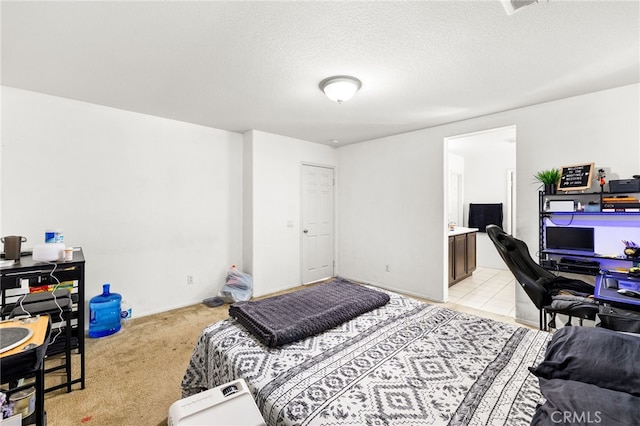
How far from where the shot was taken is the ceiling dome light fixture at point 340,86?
2.47 metres

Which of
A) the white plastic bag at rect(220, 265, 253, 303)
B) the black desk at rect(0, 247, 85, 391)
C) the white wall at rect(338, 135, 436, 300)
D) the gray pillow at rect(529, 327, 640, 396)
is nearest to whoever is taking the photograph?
the gray pillow at rect(529, 327, 640, 396)

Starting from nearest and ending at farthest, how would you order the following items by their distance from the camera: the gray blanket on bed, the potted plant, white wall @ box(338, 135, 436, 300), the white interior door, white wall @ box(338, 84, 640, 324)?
1. the gray blanket on bed
2. white wall @ box(338, 84, 640, 324)
3. the potted plant
4. white wall @ box(338, 135, 436, 300)
5. the white interior door

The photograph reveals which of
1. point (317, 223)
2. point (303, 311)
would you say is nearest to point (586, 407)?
point (303, 311)

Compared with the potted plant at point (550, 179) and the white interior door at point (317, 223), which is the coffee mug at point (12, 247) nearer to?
the white interior door at point (317, 223)

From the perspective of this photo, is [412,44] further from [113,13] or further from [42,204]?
[42,204]

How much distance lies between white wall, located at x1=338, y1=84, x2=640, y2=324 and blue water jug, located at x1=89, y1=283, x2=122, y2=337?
3.49m

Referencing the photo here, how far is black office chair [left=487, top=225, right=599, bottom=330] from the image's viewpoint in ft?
7.99

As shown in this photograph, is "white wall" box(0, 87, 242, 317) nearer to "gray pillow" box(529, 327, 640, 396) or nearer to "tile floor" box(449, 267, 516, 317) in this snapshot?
"tile floor" box(449, 267, 516, 317)

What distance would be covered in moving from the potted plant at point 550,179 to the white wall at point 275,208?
10.6 feet

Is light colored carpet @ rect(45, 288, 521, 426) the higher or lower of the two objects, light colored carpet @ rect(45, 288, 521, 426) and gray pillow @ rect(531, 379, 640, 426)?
the lower

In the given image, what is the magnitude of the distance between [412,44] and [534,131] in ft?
6.95

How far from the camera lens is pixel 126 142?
337 cm

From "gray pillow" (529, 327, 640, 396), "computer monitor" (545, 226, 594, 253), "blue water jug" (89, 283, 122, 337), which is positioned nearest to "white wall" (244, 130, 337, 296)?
"blue water jug" (89, 283, 122, 337)

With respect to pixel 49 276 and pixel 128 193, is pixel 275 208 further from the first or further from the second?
pixel 49 276
